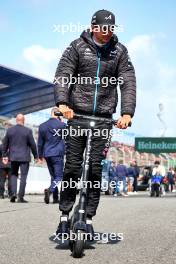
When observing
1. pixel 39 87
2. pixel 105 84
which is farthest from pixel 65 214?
pixel 39 87

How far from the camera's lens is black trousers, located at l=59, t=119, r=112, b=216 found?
16.4 ft

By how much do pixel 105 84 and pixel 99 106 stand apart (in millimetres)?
194

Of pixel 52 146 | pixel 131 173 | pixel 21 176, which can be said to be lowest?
pixel 21 176

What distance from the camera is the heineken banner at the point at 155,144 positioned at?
52312 millimetres

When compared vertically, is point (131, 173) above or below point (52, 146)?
above

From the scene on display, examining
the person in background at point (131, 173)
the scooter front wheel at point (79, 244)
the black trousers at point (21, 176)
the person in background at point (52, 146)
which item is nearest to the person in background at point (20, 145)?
the black trousers at point (21, 176)

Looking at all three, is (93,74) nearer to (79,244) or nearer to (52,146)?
(79,244)

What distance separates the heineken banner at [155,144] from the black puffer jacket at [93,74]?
1870 inches

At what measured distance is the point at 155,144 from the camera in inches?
2106

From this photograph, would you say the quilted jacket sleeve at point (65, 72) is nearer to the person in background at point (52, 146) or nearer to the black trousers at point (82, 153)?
the black trousers at point (82, 153)

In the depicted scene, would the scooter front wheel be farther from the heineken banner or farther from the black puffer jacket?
the heineken banner

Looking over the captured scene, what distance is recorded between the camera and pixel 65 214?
16.8ft

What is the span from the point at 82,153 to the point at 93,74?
65cm

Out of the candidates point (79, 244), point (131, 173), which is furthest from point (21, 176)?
point (131, 173)
